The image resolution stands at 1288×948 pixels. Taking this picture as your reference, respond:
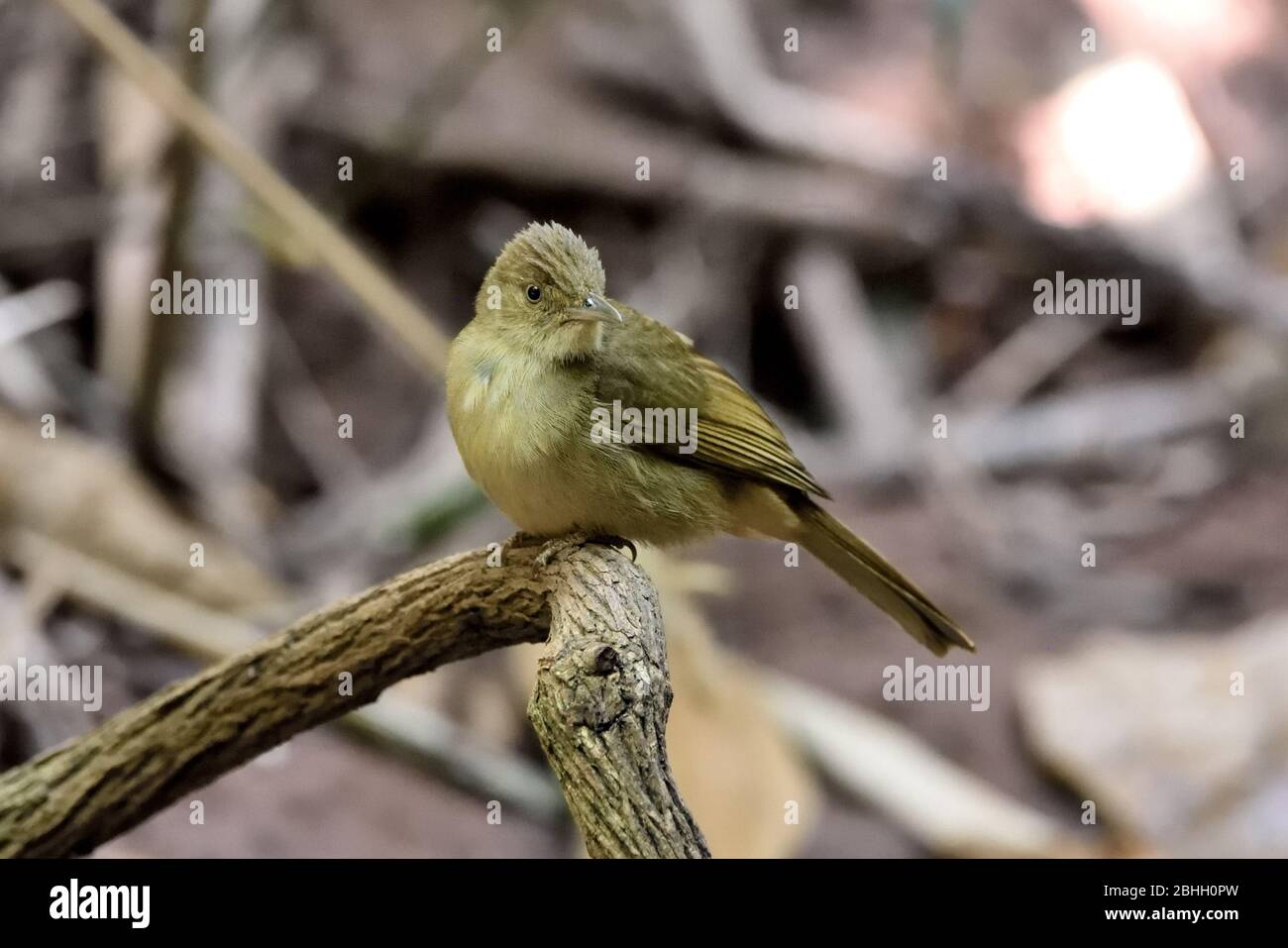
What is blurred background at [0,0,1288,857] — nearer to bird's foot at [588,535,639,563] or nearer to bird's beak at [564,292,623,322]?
bird's foot at [588,535,639,563]

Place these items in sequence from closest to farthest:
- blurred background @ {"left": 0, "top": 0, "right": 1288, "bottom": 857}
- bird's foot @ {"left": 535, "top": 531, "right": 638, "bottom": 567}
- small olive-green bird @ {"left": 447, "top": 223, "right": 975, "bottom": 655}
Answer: bird's foot @ {"left": 535, "top": 531, "right": 638, "bottom": 567} < small olive-green bird @ {"left": 447, "top": 223, "right": 975, "bottom": 655} < blurred background @ {"left": 0, "top": 0, "right": 1288, "bottom": 857}

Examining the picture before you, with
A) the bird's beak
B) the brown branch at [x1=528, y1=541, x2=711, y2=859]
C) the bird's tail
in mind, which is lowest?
the brown branch at [x1=528, y1=541, x2=711, y2=859]

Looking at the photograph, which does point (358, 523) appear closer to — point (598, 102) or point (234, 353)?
point (234, 353)

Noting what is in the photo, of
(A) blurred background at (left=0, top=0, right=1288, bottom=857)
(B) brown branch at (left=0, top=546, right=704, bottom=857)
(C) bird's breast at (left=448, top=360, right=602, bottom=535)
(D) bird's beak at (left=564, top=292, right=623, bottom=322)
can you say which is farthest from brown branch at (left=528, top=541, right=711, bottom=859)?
(A) blurred background at (left=0, top=0, right=1288, bottom=857)

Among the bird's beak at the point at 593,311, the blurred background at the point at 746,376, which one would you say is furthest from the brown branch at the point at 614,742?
the blurred background at the point at 746,376

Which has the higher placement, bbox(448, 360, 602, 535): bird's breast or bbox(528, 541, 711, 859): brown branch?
bbox(448, 360, 602, 535): bird's breast

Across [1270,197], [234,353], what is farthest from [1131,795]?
[1270,197]
